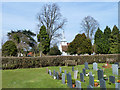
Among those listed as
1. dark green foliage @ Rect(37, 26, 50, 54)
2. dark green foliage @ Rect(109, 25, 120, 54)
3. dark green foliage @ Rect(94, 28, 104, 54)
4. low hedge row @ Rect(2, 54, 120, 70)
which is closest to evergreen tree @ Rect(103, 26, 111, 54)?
dark green foliage @ Rect(94, 28, 104, 54)

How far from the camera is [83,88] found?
7273mm

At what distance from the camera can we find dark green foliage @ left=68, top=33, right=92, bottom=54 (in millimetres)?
39781

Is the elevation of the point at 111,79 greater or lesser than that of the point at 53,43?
lesser

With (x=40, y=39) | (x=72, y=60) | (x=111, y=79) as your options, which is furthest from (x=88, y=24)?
(x=111, y=79)

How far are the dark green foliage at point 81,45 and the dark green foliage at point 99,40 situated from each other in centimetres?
362

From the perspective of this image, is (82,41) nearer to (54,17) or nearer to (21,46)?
(54,17)

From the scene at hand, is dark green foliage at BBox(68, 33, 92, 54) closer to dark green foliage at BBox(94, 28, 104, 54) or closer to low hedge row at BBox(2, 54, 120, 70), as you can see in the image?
dark green foliage at BBox(94, 28, 104, 54)

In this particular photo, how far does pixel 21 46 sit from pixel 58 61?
2082 centimetres

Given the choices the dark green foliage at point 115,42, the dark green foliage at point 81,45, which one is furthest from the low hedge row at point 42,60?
the dark green foliage at point 81,45

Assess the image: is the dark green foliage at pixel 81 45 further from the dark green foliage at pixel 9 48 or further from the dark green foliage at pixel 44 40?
the dark green foliage at pixel 9 48

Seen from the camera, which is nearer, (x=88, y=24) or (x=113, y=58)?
(x=113, y=58)

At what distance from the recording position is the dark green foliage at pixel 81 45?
39.8 metres

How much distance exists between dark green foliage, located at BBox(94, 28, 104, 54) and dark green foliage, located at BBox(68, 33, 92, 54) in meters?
3.62

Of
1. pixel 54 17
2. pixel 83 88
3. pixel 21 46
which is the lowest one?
pixel 83 88
